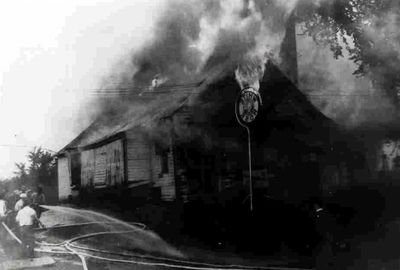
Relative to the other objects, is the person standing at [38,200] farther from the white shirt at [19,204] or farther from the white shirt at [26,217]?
the white shirt at [26,217]

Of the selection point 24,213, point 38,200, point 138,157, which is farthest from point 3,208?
point 138,157

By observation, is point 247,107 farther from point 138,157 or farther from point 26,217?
point 26,217

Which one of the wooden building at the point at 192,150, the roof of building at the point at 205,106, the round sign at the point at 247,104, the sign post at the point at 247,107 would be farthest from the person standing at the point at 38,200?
the round sign at the point at 247,104

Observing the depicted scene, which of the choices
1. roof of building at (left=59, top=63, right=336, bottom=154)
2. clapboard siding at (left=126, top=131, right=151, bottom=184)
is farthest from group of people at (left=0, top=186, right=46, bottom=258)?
clapboard siding at (left=126, top=131, right=151, bottom=184)

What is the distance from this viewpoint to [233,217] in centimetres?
1405

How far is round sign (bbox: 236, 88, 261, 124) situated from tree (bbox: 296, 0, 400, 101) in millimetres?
4491

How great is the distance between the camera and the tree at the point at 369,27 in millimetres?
19766

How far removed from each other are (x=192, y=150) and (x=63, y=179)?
4.67 m

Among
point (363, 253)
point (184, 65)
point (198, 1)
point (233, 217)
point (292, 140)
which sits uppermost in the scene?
point (198, 1)

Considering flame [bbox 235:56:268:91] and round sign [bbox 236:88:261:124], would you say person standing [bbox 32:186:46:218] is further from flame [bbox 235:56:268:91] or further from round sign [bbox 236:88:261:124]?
flame [bbox 235:56:268:91]

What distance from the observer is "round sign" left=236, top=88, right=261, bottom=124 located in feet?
57.8

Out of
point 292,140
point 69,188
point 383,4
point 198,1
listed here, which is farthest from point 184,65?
point 383,4

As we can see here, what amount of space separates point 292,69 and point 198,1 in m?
6.54

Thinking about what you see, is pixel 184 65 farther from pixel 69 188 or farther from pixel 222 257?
pixel 222 257
